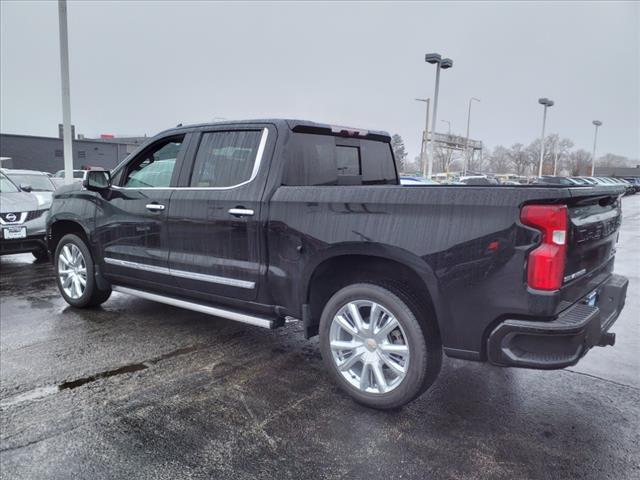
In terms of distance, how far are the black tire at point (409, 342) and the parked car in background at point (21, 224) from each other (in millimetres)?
6520

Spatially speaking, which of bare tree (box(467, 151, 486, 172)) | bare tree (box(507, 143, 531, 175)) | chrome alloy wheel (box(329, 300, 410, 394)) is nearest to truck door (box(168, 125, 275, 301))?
chrome alloy wheel (box(329, 300, 410, 394))

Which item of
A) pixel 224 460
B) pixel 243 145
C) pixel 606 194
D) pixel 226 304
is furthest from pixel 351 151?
pixel 224 460

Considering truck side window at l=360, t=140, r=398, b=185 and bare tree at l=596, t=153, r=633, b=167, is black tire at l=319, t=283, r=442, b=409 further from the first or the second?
bare tree at l=596, t=153, r=633, b=167

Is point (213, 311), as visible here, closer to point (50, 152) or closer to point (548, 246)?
point (548, 246)

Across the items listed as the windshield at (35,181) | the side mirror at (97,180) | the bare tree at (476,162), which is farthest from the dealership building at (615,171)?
the side mirror at (97,180)

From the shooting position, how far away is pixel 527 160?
104188mm

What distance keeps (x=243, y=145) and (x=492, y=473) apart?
9.45ft

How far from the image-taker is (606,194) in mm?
3244

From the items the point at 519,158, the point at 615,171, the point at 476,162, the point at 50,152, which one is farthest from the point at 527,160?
the point at 50,152

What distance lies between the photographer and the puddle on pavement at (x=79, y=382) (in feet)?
11.4

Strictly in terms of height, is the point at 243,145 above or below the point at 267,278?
above

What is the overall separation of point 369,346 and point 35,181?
11838 millimetres

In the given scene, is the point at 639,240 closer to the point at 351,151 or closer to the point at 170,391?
the point at 351,151

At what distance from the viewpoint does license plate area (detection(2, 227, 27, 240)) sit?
7660 mm
